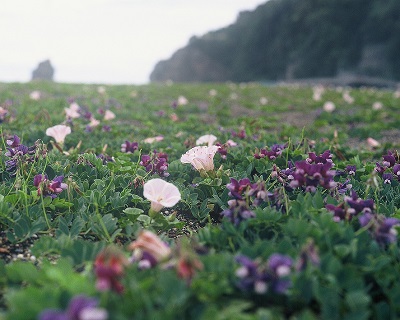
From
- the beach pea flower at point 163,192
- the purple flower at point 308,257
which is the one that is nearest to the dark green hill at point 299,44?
the beach pea flower at point 163,192

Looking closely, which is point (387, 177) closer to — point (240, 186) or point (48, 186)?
point (240, 186)

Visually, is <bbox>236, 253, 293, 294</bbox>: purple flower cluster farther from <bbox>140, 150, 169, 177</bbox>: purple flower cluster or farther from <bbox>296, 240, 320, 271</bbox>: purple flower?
<bbox>140, 150, 169, 177</bbox>: purple flower cluster

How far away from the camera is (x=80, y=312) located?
4.59 feet

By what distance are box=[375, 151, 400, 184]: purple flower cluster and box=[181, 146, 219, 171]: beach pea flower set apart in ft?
4.36

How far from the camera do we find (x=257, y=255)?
2004 millimetres

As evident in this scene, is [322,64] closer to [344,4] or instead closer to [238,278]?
[344,4]

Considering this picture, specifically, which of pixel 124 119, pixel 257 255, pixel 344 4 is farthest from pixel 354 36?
pixel 257 255

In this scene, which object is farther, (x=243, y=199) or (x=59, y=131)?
(x=59, y=131)

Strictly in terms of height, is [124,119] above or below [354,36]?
below

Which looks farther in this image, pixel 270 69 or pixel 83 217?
pixel 270 69

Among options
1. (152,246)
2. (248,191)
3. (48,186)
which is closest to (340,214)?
(248,191)

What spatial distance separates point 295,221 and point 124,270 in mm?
987

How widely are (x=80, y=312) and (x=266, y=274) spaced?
0.71 meters

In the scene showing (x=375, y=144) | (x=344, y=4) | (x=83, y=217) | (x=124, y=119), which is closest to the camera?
(x=83, y=217)
